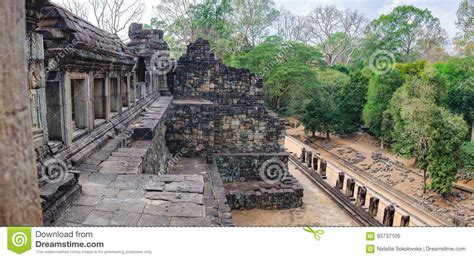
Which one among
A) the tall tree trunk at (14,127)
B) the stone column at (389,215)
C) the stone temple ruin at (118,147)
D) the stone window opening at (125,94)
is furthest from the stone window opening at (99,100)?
the stone column at (389,215)

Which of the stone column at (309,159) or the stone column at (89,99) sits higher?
the stone column at (89,99)

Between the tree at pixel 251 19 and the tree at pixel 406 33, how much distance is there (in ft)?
36.0

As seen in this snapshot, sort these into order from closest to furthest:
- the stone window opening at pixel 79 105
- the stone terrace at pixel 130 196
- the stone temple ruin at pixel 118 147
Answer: the stone terrace at pixel 130 196, the stone temple ruin at pixel 118 147, the stone window opening at pixel 79 105

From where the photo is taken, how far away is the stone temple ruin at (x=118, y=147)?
3.22m

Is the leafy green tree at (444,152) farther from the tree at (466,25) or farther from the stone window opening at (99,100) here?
the stone window opening at (99,100)

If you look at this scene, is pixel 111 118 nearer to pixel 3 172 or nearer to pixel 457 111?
pixel 3 172

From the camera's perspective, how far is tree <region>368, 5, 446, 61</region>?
2834cm

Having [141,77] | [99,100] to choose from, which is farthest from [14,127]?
[141,77]

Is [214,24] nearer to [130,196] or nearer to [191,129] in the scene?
[191,129]

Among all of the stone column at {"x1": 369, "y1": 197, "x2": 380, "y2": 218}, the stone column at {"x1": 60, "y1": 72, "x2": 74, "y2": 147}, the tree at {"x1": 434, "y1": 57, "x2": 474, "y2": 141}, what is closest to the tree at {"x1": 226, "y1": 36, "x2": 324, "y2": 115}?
the tree at {"x1": 434, "y1": 57, "x2": 474, "y2": 141}

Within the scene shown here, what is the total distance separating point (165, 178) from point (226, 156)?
8.40 m

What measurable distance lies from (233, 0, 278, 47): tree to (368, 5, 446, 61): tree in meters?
11.0

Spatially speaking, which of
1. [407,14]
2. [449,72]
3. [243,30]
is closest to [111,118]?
[449,72]

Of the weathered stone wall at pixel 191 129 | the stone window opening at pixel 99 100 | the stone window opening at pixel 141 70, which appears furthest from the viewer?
the weathered stone wall at pixel 191 129
